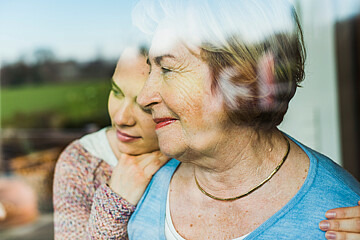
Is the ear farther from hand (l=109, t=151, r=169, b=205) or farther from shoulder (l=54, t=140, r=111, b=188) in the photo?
shoulder (l=54, t=140, r=111, b=188)

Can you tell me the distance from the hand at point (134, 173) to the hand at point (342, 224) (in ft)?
1.66

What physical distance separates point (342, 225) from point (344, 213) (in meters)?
0.03

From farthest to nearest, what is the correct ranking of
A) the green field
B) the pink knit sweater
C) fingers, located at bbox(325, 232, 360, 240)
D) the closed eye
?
the green field
the pink knit sweater
the closed eye
fingers, located at bbox(325, 232, 360, 240)

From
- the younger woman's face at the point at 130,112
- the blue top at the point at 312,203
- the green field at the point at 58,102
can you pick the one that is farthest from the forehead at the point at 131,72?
the blue top at the point at 312,203

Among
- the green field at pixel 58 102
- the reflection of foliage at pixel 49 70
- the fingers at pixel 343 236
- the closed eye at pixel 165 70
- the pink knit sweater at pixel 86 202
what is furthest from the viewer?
the reflection of foliage at pixel 49 70

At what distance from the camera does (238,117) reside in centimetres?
104

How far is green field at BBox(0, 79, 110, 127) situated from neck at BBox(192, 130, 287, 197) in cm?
47

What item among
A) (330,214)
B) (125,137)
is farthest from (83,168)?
(330,214)

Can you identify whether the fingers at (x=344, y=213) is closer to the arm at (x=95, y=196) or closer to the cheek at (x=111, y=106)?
the arm at (x=95, y=196)

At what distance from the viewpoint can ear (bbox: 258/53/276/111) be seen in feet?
3.31

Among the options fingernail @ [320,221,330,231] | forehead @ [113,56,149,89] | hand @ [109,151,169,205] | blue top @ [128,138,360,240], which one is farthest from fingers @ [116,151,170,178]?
fingernail @ [320,221,330,231]

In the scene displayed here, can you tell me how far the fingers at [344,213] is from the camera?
37.4 inches

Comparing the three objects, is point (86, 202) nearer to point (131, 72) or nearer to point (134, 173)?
point (134, 173)

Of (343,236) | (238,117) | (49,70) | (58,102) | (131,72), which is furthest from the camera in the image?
(49,70)
